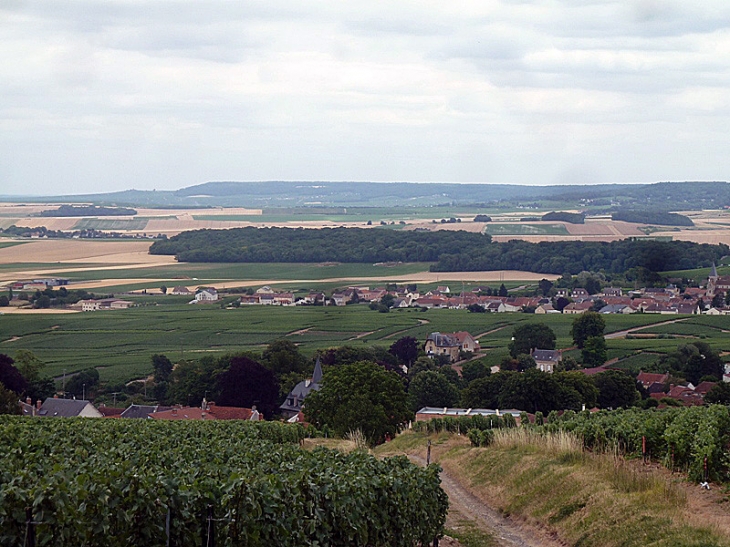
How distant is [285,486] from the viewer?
10.3 m

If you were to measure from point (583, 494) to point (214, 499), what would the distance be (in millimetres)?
5912

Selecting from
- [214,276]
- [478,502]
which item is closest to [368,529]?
[478,502]

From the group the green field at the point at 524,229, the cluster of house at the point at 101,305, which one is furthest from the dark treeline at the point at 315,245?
the cluster of house at the point at 101,305

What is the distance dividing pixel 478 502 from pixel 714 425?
13.6ft

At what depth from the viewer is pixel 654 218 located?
174 meters

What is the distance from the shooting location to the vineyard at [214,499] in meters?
8.74

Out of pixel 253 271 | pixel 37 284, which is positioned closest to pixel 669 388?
pixel 37 284

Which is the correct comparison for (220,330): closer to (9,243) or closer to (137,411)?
(137,411)

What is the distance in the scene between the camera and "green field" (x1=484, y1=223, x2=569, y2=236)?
15912cm

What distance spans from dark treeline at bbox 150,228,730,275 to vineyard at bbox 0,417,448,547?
362 feet

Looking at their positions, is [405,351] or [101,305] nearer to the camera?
[405,351]

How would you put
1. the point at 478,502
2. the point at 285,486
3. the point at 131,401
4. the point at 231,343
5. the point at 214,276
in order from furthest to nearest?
1. the point at 214,276
2. the point at 231,343
3. the point at 131,401
4. the point at 478,502
5. the point at 285,486

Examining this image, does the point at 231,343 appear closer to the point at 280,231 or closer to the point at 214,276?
the point at 214,276

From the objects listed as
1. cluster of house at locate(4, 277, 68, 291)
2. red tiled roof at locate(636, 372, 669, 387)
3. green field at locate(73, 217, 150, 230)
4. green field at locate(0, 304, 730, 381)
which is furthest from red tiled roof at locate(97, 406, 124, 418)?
green field at locate(73, 217, 150, 230)
